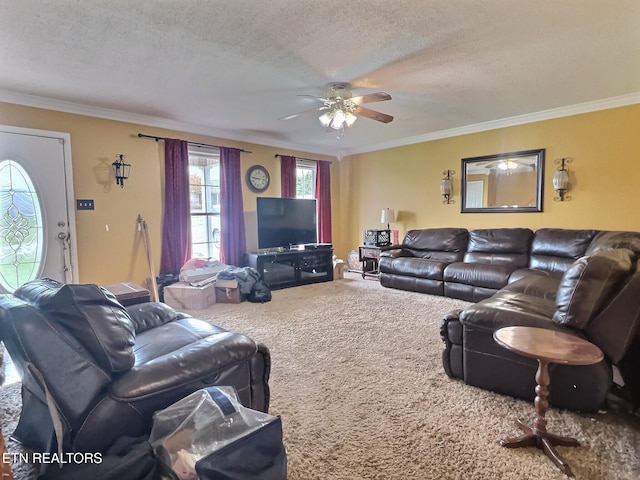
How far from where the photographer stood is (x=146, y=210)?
181 inches

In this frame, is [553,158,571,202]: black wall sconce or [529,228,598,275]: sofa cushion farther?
[553,158,571,202]: black wall sconce

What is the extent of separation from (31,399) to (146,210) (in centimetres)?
325

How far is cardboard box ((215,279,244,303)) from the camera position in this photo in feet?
14.8

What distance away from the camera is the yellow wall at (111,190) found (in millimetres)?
3971

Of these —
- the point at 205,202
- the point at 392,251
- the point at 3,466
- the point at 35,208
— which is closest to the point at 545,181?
the point at 392,251

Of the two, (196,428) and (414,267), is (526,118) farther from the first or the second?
(196,428)

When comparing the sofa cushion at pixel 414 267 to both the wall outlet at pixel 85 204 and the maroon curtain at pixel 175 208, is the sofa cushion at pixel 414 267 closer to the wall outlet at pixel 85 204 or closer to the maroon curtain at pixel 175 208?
the maroon curtain at pixel 175 208

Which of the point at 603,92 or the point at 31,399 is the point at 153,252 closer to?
the point at 31,399

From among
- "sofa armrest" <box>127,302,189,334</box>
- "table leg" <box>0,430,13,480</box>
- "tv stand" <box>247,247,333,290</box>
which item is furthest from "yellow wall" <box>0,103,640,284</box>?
"table leg" <box>0,430,13,480</box>

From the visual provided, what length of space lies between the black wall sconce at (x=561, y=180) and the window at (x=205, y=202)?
4793 millimetres

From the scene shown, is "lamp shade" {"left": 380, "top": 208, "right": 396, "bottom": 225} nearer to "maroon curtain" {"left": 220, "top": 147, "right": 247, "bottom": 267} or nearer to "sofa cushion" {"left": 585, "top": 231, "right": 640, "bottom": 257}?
"maroon curtain" {"left": 220, "top": 147, "right": 247, "bottom": 267}

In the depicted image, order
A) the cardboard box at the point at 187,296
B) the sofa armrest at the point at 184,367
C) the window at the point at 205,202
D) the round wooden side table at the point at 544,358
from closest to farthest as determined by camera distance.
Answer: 1. the sofa armrest at the point at 184,367
2. the round wooden side table at the point at 544,358
3. the cardboard box at the point at 187,296
4. the window at the point at 205,202

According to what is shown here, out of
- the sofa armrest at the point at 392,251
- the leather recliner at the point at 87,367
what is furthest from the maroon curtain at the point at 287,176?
the leather recliner at the point at 87,367

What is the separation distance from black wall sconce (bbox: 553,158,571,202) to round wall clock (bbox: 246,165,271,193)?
4.26 m
